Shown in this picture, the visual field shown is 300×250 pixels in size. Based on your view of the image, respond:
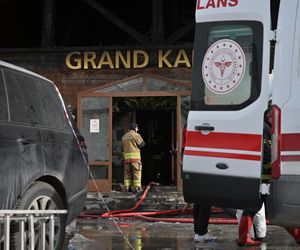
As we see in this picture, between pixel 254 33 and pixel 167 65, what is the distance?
9.05 meters

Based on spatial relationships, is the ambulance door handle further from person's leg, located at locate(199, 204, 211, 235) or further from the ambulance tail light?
person's leg, located at locate(199, 204, 211, 235)

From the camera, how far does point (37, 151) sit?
16.5 feet

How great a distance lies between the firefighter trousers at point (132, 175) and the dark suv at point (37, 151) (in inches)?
279

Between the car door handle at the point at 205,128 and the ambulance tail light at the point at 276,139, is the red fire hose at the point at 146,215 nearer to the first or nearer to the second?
the car door handle at the point at 205,128

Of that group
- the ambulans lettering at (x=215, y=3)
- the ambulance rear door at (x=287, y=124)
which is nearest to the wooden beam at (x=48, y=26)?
the ambulans lettering at (x=215, y=3)

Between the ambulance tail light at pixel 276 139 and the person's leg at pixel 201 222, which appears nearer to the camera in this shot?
the ambulance tail light at pixel 276 139

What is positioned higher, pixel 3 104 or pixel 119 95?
pixel 119 95

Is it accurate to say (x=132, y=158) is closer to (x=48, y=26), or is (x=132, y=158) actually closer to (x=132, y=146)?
(x=132, y=146)

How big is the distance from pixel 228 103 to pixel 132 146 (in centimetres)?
889

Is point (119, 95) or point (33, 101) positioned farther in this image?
point (119, 95)

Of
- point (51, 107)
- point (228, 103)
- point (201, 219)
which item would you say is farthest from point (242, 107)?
point (201, 219)

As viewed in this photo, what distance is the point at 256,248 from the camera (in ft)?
23.2

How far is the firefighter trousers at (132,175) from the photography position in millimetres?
13172

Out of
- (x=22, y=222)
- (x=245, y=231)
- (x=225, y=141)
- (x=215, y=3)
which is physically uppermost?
(x=215, y=3)
